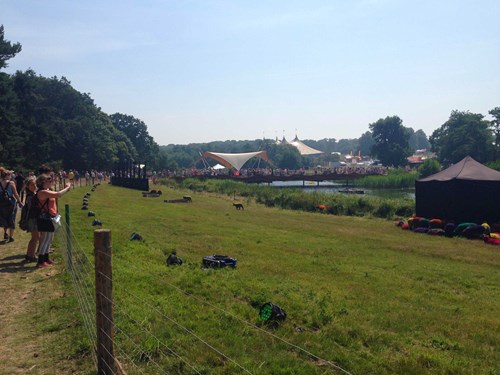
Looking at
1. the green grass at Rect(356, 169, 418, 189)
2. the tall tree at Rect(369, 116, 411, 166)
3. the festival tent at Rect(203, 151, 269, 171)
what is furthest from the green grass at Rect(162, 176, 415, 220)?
the tall tree at Rect(369, 116, 411, 166)

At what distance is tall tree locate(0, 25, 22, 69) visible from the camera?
4247 cm

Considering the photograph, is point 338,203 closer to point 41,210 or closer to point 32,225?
point 32,225

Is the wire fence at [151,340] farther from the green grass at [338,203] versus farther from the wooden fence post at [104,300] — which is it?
the green grass at [338,203]

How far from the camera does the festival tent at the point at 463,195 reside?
68.7 ft

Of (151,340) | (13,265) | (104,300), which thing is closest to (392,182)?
(13,265)

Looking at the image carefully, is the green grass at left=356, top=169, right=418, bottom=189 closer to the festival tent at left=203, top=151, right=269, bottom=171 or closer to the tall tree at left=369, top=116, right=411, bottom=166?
the festival tent at left=203, top=151, right=269, bottom=171

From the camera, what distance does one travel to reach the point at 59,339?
19.4ft

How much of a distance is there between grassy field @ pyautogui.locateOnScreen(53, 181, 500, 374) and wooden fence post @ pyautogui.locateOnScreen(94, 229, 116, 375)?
1.64ft

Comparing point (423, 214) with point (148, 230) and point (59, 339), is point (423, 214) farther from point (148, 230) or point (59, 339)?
point (59, 339)

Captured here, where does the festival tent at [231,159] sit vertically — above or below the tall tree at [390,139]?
below

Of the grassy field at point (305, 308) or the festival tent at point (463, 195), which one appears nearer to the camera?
the grassy field at point (305, 308)

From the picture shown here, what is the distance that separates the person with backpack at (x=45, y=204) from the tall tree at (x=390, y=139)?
114170mm

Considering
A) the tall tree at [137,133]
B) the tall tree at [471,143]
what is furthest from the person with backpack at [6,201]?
the tall tree at [137,133]

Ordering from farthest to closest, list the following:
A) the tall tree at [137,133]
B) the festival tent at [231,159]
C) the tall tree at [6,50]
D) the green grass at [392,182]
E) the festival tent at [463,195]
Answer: the tall tree at [137,133]
the festival tent at [231,159]
the green grass at [392,182]
the tall tree at [6,50]
the festival tent at [463,195]
